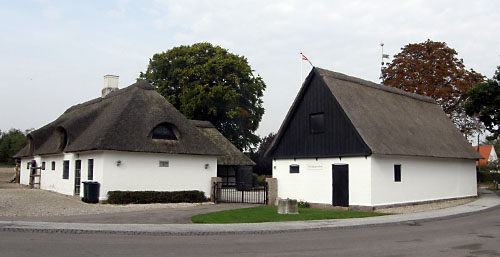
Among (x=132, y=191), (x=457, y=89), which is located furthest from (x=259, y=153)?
(x=132, y=191)

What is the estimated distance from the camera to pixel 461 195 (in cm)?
2750

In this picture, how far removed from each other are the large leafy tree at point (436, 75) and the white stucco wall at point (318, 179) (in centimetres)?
1936

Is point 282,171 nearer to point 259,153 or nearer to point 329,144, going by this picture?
point 329,144

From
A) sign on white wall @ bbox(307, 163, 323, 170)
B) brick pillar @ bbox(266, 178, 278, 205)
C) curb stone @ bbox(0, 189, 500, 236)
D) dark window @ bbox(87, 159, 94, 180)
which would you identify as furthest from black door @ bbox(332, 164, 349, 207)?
dark window @ bbox(87, 159, 94, 180)

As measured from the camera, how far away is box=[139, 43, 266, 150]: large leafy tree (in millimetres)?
45312

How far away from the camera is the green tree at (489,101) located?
95.2 feet

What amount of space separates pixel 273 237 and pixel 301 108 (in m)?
12.5

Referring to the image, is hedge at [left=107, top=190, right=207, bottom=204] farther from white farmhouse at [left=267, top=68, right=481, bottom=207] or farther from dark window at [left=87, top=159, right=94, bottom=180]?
white farmhouse at [left=267, top=68, right=481, bottom=207]

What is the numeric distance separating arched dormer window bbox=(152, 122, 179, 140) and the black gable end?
6.05 m

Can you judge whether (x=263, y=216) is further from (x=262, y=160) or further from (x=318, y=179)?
(x=262, y=160)

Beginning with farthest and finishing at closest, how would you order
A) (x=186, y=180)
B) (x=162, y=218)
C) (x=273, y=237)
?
(x=186, y=180) < (x=162, y=218) < (x=273, y=237)

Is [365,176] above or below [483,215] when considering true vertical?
above

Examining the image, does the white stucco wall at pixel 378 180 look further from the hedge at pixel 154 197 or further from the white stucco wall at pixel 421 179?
the hedge at pixel 154 197

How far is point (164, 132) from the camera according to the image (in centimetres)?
2628
